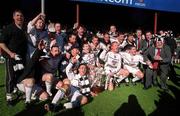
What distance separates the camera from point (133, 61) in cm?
1115

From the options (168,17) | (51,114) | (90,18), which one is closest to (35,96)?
(51,114)

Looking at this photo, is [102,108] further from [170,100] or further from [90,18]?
[90,18]

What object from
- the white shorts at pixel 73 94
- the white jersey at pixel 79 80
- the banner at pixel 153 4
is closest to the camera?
the white shorts at pixel 73 94

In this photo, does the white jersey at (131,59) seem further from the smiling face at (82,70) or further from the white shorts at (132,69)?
the smiling face at (82,70)

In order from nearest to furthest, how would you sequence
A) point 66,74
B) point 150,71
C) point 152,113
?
point 152,113 → point 66,74 → point 150,71

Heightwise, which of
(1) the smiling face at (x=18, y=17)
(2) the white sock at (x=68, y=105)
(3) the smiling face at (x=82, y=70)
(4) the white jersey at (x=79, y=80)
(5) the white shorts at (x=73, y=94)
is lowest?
(2) the white sock at (x=68, y=105)

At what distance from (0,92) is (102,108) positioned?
8.79 ft

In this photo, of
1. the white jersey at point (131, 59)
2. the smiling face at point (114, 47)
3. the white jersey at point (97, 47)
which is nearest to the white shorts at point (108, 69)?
the smiling face at point (114, 47)

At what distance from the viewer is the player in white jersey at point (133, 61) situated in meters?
11.0

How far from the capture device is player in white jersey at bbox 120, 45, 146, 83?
36.2ft

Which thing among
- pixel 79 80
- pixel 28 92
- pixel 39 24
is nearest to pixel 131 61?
pixel 79 80

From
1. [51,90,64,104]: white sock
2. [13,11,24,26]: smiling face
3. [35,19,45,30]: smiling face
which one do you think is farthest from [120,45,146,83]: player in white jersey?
[13,11,24,26]: smiling face

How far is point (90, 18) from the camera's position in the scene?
78.3ft

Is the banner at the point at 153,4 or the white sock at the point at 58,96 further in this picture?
the banner at the point at 153,4
